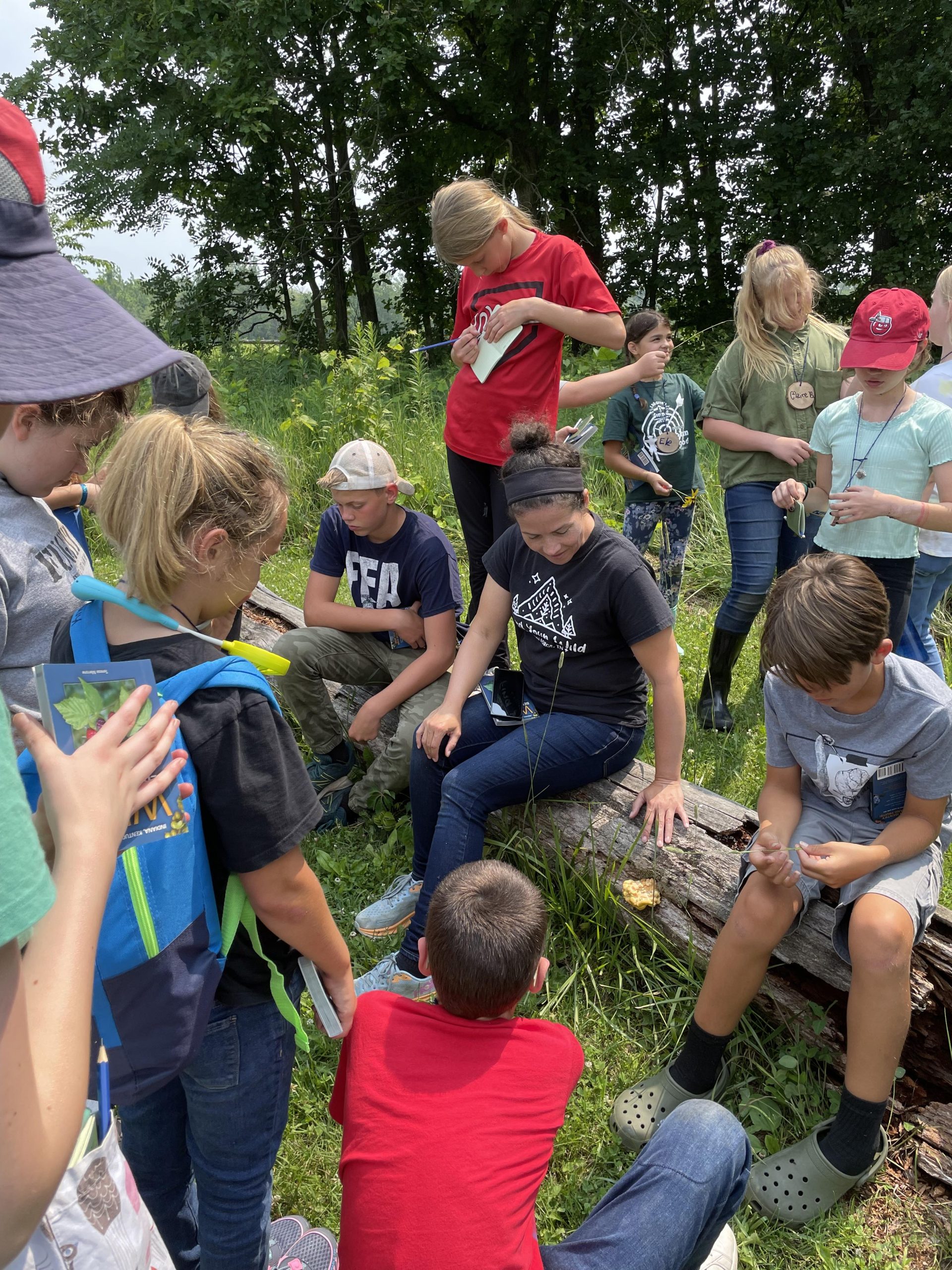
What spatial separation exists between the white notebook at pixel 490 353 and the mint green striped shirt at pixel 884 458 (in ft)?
3.88

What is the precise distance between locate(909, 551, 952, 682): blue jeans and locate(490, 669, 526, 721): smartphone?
62.8 inches

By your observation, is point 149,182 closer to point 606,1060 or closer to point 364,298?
point 364,298

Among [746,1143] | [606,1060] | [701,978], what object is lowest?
[606,1060]

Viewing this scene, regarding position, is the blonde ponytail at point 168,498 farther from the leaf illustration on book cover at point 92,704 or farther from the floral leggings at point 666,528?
the floral leggings at point 666,528

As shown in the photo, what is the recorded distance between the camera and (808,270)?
3.75m

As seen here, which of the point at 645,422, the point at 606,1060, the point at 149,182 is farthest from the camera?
the point at 149,182

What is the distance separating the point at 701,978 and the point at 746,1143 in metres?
0.84

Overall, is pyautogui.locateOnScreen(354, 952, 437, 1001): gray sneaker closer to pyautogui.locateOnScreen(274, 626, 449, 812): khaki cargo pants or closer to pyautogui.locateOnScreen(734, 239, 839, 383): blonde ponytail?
pyautogui.locateOnScreen(274, 626, 449, 812): khaki cargo pants

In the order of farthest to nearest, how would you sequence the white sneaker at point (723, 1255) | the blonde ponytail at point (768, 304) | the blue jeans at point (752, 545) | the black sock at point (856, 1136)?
the blue jeans at point (752, 545) < the blonde ponytail at point (768, 304) < the black sock at point (856, 1136) < the white sneaker at point (723, 1255)

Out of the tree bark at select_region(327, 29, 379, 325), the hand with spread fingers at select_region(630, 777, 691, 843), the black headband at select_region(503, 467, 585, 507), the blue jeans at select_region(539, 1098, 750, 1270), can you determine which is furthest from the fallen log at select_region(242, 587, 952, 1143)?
the tree bark at select_region(327, 29, 379, 325)

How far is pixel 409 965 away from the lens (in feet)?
8.59

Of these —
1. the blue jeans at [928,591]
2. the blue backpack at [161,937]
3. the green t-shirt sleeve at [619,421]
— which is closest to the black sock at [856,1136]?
the blue backpack at [161,937]

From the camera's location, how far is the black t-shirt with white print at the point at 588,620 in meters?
2.64

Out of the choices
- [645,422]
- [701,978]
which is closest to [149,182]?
[645,422]
